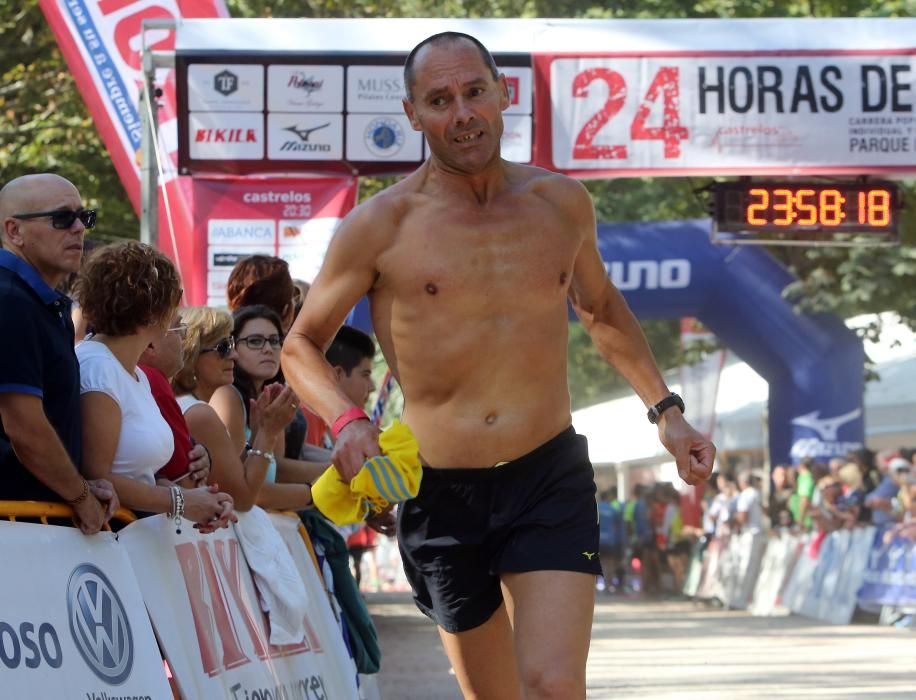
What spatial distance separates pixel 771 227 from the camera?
1453cm

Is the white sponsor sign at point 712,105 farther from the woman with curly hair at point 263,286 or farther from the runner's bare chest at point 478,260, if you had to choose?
the runner's bare chest at point 478,260

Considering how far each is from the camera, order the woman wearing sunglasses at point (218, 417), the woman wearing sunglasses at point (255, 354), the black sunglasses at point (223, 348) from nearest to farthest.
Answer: the woman wearing sunglasses at point (218, 417) < the black sunglasses at point (223, 348) < the woman wearing sunglasses at point (255, 354)

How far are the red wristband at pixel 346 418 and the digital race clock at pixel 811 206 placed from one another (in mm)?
10456

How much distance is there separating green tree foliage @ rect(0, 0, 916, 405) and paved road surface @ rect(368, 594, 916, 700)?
4.21 metres

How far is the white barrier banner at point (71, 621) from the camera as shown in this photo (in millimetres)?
4414

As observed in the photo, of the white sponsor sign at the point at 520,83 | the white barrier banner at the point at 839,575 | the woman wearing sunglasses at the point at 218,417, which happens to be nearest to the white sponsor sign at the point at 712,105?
the white sponsor sign at the point at 520,83

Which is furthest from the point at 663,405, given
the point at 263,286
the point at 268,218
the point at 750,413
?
the point at 750,413

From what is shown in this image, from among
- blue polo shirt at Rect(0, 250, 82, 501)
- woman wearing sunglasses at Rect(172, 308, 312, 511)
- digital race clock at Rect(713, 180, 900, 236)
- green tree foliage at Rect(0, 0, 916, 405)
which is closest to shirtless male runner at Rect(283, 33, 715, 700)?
blue polo shirt at Rect(0, 250, 82, 501)

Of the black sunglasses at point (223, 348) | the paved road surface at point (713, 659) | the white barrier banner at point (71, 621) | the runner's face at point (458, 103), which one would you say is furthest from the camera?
the paved road surface at point (713, 659)

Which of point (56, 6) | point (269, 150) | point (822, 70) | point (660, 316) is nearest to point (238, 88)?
point (269, 150)

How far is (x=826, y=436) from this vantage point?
1944 centimetres

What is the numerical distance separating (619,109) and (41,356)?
8.58 metres

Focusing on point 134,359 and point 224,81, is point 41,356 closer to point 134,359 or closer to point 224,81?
point 134,359

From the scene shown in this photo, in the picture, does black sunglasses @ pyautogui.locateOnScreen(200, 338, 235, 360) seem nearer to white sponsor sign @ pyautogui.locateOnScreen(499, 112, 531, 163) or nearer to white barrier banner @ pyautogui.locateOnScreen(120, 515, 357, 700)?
white barrier banner @ pyautogui.locateOnScreen(120, 515, 357, 700)
